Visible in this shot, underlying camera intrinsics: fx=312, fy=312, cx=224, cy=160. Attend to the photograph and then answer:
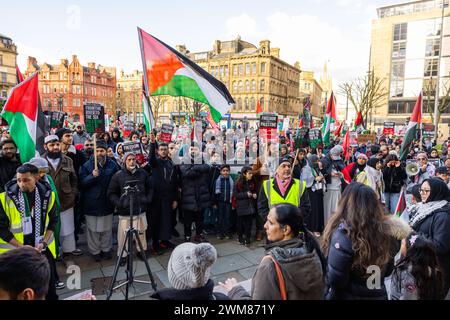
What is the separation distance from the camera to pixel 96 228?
5.41 metres

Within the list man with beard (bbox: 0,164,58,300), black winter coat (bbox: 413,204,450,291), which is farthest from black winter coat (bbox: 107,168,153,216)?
black winter coat (bbox: 413,204,450,291)

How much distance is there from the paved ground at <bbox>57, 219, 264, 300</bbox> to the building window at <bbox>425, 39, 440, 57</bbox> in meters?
57.1

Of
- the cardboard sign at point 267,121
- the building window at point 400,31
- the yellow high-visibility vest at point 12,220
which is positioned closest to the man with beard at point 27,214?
the yellow high-visibility vest at point 12,220

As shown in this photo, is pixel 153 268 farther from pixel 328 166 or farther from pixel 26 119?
pixel 328 166

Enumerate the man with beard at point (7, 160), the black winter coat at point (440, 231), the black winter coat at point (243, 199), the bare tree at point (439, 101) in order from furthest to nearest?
the bare tree at point (439, 101) → the black winter coat at point (243, 199) → the man with beard at point (7, 160) → the black winter coat at point (440, 231)

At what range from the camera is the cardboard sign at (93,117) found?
19.2ft

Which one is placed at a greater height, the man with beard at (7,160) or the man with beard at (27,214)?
the man with beard at (7,160)

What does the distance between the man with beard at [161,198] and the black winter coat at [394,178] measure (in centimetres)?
499

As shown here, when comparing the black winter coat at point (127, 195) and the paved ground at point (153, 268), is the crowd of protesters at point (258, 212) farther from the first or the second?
the paved ground at point (153, 268)

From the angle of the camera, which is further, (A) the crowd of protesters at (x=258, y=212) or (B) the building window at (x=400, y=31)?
(B) the building window at (x=400, y=31)

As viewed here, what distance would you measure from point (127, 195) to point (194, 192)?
1455 mm

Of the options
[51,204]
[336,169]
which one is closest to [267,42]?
[336,169]

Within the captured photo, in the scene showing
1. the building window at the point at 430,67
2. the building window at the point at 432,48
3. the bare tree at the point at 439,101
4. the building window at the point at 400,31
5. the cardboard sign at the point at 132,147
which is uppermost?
the building window at the point at 400,31

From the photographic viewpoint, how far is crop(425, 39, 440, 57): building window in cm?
4900
